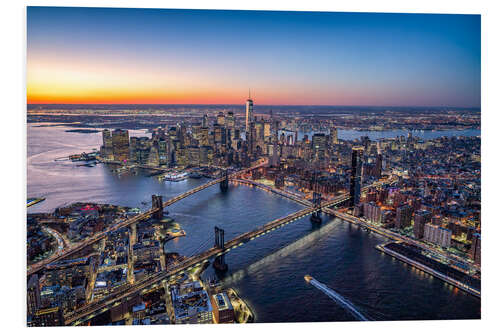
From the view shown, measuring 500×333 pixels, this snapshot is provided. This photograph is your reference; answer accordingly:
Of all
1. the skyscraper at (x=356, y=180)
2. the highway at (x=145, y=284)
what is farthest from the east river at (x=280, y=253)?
the skyscraper at (x=356, y=180)

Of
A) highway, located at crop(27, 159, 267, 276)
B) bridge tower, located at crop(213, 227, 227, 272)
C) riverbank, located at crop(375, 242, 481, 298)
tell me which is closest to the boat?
highway, located at crop(27, 159, 267, 276)

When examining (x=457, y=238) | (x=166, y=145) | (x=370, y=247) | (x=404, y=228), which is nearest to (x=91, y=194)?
(x=166, y=145)

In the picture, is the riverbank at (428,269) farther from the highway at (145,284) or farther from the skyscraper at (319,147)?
the skyscraper at (319,147)

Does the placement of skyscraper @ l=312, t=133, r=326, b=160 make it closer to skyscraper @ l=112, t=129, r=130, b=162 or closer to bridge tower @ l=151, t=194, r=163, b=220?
skyscraper @ l=112, t=129, r=130, b=162

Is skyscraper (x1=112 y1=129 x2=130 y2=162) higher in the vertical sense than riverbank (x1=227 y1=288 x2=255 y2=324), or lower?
higher

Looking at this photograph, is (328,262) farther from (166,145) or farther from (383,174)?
(166,145)

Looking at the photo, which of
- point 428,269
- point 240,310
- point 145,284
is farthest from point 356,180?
point 145,284

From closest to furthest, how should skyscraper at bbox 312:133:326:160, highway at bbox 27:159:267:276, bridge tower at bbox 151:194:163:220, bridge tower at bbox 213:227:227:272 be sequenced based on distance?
highway at bbox 27:159:267:276 → bridge tower at bbox 213:227:227:272 → bridge tower at bbox 151:194:163:220 → skyscraper at bbox 312:133:326:160

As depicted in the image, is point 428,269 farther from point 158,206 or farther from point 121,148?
point 121,148
